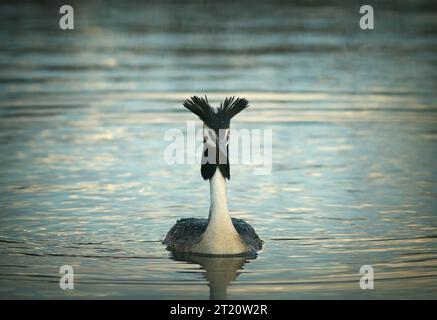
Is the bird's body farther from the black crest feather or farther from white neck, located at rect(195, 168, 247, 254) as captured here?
the black crest feather

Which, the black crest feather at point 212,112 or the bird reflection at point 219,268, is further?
the black crest feather at point 212,112

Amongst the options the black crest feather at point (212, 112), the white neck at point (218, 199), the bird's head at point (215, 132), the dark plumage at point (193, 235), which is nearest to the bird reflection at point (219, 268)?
the dark plumage at point (193, 235)

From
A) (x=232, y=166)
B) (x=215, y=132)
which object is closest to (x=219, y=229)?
(x=215, y=132)

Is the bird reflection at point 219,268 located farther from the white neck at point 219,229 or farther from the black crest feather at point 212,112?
the black crest feather at point 212,112

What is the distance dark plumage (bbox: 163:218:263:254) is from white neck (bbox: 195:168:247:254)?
0.20m

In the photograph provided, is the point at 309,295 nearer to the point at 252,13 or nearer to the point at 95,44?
the point at 95,44

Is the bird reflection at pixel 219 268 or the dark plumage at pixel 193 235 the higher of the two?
the dark plumage at pixel 193 235

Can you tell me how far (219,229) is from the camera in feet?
49.2

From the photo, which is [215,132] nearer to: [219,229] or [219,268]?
[219,229]

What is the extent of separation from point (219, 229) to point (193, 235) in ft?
2.11

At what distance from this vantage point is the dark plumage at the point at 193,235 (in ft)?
50.5

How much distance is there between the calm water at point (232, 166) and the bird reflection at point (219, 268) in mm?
41

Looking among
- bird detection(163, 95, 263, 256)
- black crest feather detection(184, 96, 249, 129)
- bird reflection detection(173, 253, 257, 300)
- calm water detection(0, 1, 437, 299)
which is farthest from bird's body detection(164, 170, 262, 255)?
black crest feather detection(184, 96, 249, 129)

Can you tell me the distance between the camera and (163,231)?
1662cm
